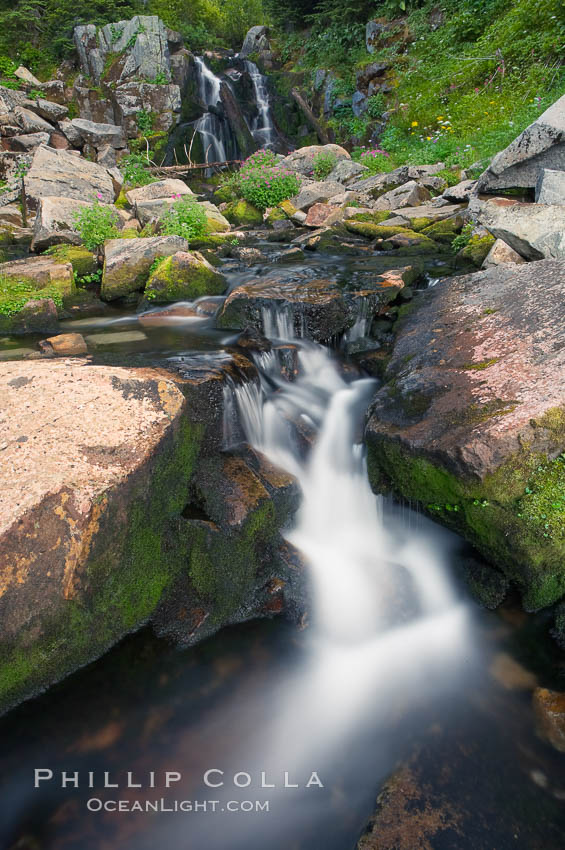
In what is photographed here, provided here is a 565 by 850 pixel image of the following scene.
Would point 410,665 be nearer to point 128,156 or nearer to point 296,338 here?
point 296,338

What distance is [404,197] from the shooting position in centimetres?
1051

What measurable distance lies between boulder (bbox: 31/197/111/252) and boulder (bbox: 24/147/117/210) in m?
1.74

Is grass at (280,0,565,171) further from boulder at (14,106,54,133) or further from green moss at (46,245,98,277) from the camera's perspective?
boulder at (14,106,54,133)

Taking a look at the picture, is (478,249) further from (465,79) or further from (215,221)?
(465,79)

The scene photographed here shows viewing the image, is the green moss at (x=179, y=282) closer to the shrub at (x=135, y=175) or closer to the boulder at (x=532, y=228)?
the boulder at (x=532, y=228)

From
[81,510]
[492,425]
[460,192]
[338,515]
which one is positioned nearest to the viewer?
[81,510]

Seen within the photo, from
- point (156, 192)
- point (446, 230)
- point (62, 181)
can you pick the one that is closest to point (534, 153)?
point (446, 230)

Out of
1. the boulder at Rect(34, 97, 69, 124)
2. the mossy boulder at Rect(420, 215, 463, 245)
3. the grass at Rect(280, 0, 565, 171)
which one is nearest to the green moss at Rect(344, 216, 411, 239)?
the mossy boulder at Rect(420, 215, 463, 245)

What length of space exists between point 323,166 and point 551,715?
15.3 m

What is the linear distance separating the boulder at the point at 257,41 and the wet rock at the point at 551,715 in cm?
2985

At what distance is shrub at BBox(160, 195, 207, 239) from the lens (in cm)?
923

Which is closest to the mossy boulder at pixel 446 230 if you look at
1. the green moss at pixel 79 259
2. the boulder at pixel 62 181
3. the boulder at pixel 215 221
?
the boulder at pixel 215 221

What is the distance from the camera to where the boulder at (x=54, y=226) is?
865 cm

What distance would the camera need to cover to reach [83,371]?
3.28 metres
